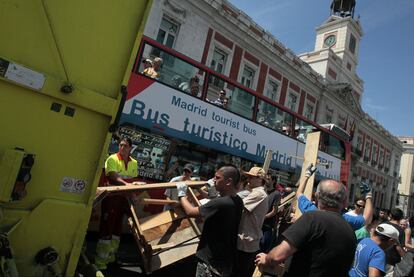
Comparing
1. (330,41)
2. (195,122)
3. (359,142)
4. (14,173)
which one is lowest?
(14,173)

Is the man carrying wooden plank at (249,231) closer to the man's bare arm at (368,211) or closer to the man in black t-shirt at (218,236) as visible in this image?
the man in black t-shirt at (218,236)

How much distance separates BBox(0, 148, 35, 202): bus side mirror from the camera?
199 centimetres

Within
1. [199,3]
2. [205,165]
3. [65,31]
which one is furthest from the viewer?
[199,3]

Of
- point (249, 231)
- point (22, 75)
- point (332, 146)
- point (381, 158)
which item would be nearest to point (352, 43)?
point (381, 158)

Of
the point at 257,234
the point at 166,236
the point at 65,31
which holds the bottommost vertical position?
the point at 166,236

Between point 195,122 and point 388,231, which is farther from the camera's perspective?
point 195,122

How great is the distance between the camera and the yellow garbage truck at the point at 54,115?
2.03 meters

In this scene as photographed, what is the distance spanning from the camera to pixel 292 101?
2469 cm

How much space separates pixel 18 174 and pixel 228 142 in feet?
19.1

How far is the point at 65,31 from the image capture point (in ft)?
7.32

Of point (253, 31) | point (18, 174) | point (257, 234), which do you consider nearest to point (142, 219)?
point (257, 234)

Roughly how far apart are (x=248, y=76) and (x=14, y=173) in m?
20.0

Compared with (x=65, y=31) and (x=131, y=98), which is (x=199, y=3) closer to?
(x=131, y=98)

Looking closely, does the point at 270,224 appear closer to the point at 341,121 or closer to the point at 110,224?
the point at 110,224
